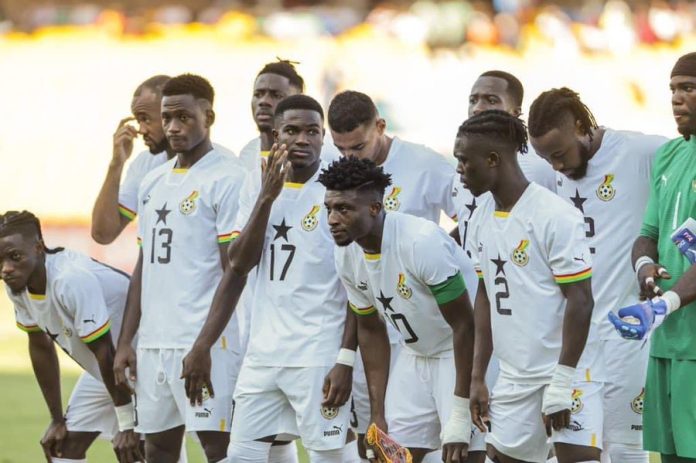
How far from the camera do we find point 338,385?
707cm

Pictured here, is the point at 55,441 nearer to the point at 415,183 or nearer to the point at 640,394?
the point at 415,183

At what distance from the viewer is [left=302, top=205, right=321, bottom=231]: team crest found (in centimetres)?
736

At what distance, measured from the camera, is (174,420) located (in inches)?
309

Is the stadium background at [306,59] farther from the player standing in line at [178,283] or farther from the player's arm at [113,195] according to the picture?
the player standing in line at [178,283]

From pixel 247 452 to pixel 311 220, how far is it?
4.41ft

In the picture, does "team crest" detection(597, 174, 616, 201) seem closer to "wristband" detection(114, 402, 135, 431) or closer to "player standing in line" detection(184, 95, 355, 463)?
"player standing in line" detection(184, 95, 355, 463)

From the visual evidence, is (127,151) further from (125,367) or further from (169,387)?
(169,387)

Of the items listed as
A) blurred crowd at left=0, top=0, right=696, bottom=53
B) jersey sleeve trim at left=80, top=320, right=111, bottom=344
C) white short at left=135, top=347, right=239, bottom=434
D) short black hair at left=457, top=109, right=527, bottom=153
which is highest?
blurred crowd at left=0, top=0, right=696, bottom=53

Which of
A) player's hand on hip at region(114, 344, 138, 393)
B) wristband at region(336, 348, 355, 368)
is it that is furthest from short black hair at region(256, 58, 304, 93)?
wristband at region(336, 348, 355, 368)

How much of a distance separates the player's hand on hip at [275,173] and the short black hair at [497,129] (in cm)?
103

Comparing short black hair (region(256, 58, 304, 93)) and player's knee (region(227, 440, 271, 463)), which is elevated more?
short black hair (region(256, 58, 304, 93))

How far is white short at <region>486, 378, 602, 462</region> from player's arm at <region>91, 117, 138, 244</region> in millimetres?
3533

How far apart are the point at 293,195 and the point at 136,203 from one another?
2.09 m

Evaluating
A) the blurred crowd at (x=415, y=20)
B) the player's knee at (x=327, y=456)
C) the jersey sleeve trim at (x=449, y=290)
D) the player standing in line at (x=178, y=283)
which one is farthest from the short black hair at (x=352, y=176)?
the blurred crowd at (x=415, y=20)
